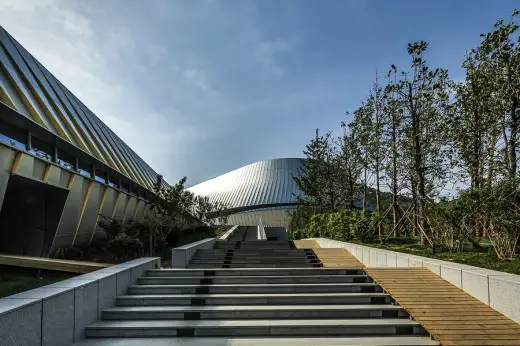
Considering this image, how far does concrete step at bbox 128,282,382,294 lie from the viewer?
8086 millimetres

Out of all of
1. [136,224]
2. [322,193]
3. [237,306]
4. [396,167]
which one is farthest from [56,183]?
[322,193]

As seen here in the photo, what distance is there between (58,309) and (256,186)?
63.3 m

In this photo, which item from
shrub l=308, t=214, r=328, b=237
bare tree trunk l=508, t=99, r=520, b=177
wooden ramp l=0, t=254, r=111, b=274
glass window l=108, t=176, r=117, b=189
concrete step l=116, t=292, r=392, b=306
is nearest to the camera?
concrete step l=116, t=292, r=392, b=306

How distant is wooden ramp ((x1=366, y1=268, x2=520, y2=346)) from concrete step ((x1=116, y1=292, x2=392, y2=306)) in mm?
522

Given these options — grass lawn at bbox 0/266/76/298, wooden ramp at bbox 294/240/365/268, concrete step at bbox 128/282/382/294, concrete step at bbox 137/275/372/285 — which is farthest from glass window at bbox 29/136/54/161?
wooden ramp at bbox 294/240/365/268

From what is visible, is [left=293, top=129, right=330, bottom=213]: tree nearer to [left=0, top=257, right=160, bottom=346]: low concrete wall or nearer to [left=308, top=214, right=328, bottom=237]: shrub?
[left=308, top=214, right=328, bottom=237]: shrub

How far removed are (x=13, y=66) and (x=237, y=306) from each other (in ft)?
39.6

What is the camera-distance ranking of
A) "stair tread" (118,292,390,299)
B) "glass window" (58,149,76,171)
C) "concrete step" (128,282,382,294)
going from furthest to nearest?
"glass window" (58,149,76,171), "concrete step" (128,282,382,294), "stair tread" (118,292,390,299)

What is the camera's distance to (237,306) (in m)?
7.38

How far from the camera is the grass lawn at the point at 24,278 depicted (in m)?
8.82

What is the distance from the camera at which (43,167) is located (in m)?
12.6

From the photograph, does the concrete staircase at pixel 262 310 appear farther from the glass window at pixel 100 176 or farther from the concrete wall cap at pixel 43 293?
the glass window at pixel 100 176

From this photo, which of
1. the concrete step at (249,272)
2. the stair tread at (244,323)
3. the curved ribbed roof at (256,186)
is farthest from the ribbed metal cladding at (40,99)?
the curved ribbed roof at (256,186)

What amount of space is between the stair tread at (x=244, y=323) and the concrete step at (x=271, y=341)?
0.23 metres
